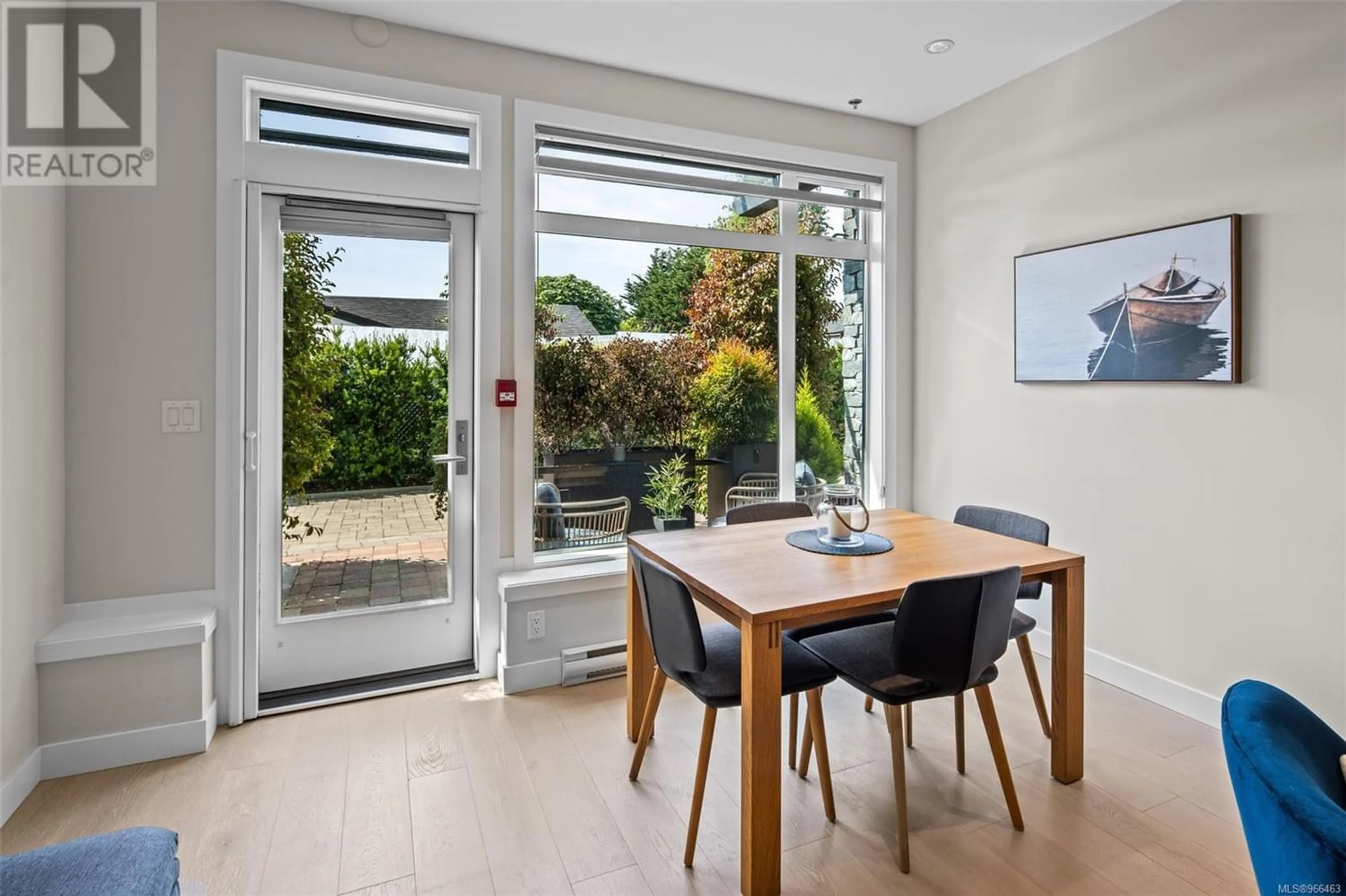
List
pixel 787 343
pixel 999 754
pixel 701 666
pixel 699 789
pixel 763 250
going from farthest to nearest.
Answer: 1. pixel 787 343
2. pixel 763 250
3. pixel 999 754
4. pixel 699 789
5. pixel 701 666

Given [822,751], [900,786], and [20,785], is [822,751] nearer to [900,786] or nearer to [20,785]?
[900,786]

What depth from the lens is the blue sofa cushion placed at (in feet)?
3.56

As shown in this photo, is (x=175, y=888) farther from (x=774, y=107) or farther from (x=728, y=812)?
(x=774, y=107)

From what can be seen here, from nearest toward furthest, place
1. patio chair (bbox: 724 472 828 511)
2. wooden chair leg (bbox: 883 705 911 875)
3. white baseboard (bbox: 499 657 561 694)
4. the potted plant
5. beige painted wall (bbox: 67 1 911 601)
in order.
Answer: wooden chair leg (bbox: 883 705 911 875) → beige painted wall (bbox: 67 1 911 601) → white baseboard (bbox: 499 657 561 694) → the potted plant → patio chair (bbox: 724 472 828 511)

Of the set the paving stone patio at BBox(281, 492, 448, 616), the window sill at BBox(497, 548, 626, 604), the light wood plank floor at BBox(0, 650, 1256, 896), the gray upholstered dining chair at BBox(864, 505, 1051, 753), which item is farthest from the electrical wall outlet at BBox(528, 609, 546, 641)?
the gray upholstered dining chair at BBox(864, 505, 1051, 753)

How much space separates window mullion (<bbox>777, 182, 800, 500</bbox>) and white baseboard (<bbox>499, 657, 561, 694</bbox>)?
61.8 inches

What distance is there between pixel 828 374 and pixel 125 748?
3.57 meters

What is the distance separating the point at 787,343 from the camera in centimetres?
383

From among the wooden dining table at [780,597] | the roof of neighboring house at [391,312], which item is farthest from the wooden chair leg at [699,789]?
the roof of neighboring house at [391,312]

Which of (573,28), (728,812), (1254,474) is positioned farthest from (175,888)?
(1254,474)

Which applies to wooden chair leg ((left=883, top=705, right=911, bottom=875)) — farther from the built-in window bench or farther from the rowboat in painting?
the built-in window bench

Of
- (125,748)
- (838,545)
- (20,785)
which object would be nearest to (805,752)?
(838,545)

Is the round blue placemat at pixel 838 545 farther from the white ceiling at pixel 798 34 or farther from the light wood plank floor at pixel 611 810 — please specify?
the white ceiling at pixel 798 34

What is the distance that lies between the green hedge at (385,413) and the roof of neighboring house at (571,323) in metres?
0.54
